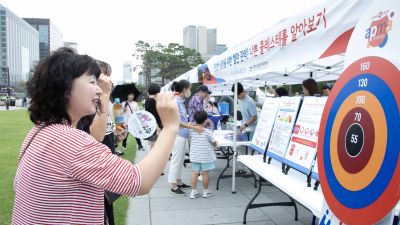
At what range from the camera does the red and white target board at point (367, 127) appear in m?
0.93

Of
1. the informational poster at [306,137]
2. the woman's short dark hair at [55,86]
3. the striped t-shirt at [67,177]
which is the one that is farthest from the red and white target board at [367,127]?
the woman's short dark hair at [55,86]

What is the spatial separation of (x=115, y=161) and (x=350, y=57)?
122cm

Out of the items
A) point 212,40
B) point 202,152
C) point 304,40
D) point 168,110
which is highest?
point 212,40

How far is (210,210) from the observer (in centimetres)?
364

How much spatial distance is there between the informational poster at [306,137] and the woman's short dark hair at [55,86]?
2.12m

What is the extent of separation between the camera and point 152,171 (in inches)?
32.5

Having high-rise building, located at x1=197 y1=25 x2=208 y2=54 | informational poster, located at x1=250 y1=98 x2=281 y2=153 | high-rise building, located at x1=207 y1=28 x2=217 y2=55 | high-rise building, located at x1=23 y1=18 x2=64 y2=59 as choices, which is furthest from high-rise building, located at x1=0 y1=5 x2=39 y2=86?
informational poster, located at x1=250 y1=98 x2=281 y2=153

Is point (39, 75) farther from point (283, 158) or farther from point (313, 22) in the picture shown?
point (283, 158)

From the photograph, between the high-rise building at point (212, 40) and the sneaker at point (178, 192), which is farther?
the high-rise building at point (212, 40)

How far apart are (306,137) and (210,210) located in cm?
193

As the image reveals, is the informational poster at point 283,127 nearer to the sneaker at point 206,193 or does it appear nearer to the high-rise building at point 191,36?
the sneaker at point 206,193

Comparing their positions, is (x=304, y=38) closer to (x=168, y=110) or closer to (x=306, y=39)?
(x=306, y=39)

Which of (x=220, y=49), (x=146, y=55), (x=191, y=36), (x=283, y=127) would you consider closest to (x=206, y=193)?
(x=283, y=127)

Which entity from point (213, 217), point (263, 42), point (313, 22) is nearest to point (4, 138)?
point (213, 217)
